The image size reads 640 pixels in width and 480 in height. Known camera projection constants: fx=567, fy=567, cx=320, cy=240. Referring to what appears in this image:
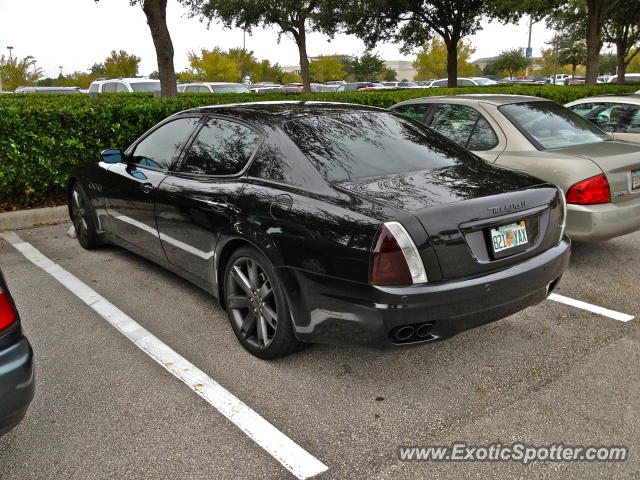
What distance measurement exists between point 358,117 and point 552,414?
7.44 ft

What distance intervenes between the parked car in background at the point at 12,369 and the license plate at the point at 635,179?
482cm

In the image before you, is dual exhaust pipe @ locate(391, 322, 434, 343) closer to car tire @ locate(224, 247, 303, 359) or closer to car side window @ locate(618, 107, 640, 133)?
car tire @ locate(224, 247, 303, 359)

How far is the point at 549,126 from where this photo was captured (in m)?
5.56

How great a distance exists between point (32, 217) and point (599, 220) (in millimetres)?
6527

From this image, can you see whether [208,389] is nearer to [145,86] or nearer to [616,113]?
[616,113]

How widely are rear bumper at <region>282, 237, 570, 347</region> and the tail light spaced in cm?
5

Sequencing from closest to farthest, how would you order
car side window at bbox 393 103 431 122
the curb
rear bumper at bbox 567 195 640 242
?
1. rear bumper at bbox 567 195 640 242
2. car side window at bbox 393 103 431 122
3. the curb

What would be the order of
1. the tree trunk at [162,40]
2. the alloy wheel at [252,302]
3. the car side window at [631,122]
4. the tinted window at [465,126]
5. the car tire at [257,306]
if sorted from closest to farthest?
the car tire at [257,306] < the alloy wheel at [252,302] < the tinted window at [465,126] < the car side window at [631,122] < the tree trunk at [162,40]

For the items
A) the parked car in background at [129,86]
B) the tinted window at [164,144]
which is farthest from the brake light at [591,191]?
the parked car in background at [129,86]

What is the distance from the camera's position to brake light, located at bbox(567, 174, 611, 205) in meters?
4.77

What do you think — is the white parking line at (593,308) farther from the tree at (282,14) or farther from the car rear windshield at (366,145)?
the tree at (282,14)

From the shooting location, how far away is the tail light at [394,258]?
8.97ft

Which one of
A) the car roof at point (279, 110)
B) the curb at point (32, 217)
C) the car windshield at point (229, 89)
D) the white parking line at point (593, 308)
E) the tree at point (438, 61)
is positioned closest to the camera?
the car roof at point (279, 110)

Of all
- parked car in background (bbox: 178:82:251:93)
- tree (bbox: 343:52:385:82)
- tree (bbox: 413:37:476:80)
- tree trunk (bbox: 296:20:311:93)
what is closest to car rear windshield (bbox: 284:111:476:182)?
parked car in background (bbox: 178:82:251:93)
